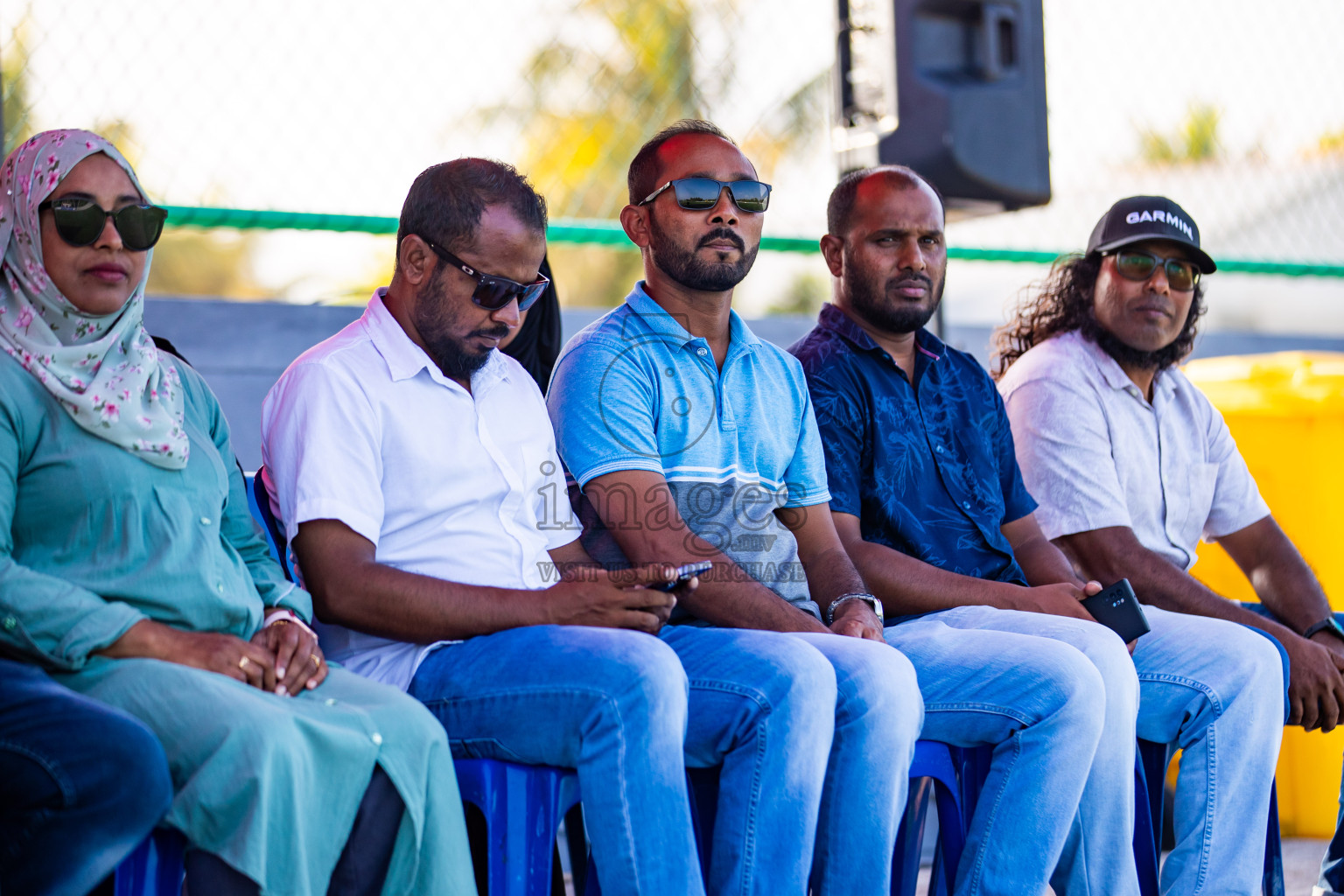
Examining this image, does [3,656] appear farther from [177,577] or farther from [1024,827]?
[1024,827]

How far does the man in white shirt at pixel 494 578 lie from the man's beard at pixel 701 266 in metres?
0.43

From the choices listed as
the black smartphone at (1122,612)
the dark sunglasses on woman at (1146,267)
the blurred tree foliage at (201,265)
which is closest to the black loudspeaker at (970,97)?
the dark sunglasses on woman at (1146,267)

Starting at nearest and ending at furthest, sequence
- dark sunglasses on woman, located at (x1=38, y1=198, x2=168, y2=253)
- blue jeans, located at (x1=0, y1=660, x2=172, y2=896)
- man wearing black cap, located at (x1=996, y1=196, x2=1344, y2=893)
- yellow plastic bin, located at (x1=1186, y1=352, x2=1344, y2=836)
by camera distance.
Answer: blue jeans, located at (x1=0, y1=660, x2=172, y2=896)
dark sunglasses on woman, located at (x1=38, y1=198, x2=168, y2=253)
man wearing black cap, located at (x1=996, y1=196, x2=1344, y2=893)
yellow plastic bin, located at (x1=1186, y1=352, x2=1344, y2=836)

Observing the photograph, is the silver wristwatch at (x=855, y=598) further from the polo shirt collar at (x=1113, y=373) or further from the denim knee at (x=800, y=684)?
the polo shirt collar at (x=1113, y=373)

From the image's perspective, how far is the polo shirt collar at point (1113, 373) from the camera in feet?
12.3

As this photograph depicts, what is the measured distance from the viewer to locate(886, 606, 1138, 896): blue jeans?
2586 mm

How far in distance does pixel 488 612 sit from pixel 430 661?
145mm

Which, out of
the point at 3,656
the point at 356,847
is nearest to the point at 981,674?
the point at 356,847

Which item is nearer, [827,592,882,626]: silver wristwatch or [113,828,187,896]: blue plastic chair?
[113,828,187,896]: blue plastic chair

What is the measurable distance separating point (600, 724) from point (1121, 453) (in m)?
2.04

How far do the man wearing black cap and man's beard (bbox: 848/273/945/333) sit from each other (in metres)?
0.52

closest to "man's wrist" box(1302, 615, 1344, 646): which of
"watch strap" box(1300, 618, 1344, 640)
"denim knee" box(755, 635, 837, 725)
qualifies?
"watch strap" box(1300, 618, 1344, 640)

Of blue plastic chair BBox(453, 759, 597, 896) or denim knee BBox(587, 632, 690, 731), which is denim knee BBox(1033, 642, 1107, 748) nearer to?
denim knee BBox(587, 632, 690, 731)

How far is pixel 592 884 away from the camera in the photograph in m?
2.35
